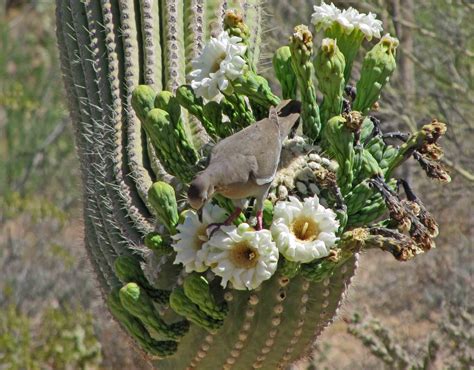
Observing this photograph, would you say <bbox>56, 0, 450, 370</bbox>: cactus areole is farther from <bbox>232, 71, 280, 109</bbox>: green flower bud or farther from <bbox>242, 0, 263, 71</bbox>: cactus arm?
<bbox>242, 0, 263, 71</bbox>: cactus arm

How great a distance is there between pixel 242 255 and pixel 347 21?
676 millimetres

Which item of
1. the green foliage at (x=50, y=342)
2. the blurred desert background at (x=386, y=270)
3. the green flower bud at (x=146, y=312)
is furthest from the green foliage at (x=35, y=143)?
the green flower bud at (x=146, y=312)

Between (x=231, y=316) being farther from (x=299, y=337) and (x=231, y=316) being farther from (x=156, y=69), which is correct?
(x=156, y=69)

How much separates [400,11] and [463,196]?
120 centimetres

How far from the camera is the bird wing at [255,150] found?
233 centimetres

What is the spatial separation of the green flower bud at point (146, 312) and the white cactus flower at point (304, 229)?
1.36ft

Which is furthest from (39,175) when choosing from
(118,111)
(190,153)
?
(190,153)

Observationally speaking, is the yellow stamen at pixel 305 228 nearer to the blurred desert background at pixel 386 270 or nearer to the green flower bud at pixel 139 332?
the green flower bud at pixel 139 332

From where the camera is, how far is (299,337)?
268 cm

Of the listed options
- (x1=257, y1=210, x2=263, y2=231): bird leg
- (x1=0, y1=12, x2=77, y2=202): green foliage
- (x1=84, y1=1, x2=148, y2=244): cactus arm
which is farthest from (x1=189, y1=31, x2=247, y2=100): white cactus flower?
(x1=0, y1=12, x2=77, y2=202): green foliage

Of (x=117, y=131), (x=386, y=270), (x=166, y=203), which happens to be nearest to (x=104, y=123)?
(x=117, y=131)

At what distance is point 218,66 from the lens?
2.60m

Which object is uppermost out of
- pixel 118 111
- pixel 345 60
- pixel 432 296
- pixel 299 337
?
pixel 345 60

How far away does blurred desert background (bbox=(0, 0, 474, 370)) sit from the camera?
450 centimetres
